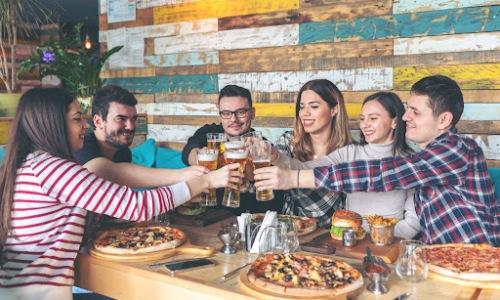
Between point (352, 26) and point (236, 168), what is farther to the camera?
point (352, 26)

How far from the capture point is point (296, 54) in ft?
12.9

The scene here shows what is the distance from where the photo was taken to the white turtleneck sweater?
2.45 metres

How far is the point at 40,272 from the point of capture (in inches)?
70.6

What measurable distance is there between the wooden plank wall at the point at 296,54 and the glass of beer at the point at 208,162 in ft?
5.64

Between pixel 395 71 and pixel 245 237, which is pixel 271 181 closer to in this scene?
pixel 245 237

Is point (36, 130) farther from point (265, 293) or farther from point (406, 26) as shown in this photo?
point (406, 26)

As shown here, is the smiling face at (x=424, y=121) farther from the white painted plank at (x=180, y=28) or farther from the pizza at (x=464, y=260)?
the white painted plank at (x=180, y=28)

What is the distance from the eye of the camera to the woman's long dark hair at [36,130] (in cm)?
187

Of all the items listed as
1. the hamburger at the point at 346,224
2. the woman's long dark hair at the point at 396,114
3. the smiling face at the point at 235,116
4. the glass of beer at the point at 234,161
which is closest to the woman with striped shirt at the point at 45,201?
the glass of beer at the point at 234,161

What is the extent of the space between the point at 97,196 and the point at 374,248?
3.83ft

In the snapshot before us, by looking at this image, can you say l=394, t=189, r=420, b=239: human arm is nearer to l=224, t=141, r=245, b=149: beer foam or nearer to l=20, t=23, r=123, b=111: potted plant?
l=224, t=141, r=245, b=149: beer foam

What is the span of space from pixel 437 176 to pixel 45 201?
1.65 meters

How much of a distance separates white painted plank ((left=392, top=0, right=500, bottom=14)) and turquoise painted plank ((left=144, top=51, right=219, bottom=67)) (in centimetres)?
174

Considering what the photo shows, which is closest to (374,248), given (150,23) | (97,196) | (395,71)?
(97,196)
